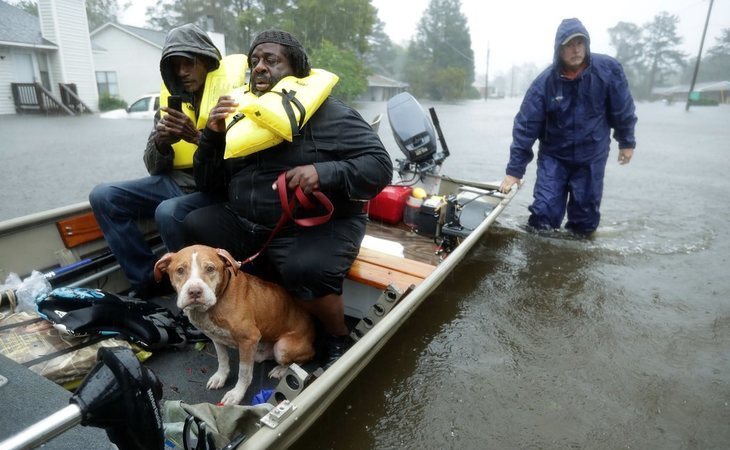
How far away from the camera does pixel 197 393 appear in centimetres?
274

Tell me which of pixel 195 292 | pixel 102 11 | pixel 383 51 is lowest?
pixel 195 292

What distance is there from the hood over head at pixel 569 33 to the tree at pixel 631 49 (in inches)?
3399

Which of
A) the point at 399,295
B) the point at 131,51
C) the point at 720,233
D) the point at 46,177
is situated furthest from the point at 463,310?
the point at 131,51

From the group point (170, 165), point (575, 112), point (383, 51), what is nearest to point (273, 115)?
point (170, 165)

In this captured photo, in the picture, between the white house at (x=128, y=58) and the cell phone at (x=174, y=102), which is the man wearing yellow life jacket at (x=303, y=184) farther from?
the white house at (x=128, y=58)

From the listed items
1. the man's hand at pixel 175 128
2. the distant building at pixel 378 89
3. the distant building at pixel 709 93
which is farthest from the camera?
the distant building at pixel 378 89

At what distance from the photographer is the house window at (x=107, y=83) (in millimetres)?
27234

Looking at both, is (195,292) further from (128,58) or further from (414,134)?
(128,58)

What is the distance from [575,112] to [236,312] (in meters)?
4.58

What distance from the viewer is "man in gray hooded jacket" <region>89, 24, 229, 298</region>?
3.21 m

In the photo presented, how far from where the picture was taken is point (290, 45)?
9.21 feet

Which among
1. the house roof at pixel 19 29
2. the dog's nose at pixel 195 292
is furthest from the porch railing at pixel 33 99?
the dog's nose at pixel 195 292

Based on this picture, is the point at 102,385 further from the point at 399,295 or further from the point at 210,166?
the point at 210,166

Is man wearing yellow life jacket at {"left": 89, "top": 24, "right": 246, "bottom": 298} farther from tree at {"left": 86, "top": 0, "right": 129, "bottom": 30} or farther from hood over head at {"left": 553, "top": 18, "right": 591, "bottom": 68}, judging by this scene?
tree at {"left": 86, "top": 0, "right": 129, "bottom": 30}
